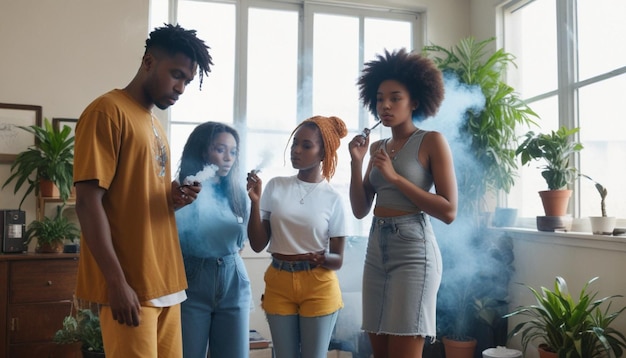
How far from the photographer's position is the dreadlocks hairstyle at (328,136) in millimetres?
2080

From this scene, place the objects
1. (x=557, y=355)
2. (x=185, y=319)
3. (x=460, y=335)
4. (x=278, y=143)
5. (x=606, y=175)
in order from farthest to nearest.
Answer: (x=278, y=143)
(x=460, y=335)
(x=606, y=175)
(x=557, y=355)
(x=185, y=319)

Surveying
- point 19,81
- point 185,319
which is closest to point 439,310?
point 185,319

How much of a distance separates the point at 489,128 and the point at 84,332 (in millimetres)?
2744

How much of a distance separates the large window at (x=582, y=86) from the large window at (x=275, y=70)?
115cm

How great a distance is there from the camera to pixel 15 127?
354 centimetres

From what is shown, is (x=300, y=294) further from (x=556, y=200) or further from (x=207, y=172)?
(x=556, y=200)

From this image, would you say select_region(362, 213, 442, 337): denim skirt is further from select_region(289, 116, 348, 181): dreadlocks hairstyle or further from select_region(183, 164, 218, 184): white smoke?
select_region(183, 164, 218, 184): white smoke

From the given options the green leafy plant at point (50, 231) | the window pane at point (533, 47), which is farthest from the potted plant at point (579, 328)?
the green leafy plant at point (50, 231)

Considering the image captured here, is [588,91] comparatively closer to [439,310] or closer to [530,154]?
[530,154]

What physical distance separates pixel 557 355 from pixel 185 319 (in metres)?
1.86

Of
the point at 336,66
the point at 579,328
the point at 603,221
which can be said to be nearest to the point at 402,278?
the point at 579,328

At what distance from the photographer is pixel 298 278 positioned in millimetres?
1873

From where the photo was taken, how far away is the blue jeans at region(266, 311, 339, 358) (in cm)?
185

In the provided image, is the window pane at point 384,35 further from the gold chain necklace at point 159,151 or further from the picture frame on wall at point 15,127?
the gold chain necklace at point 159,151
